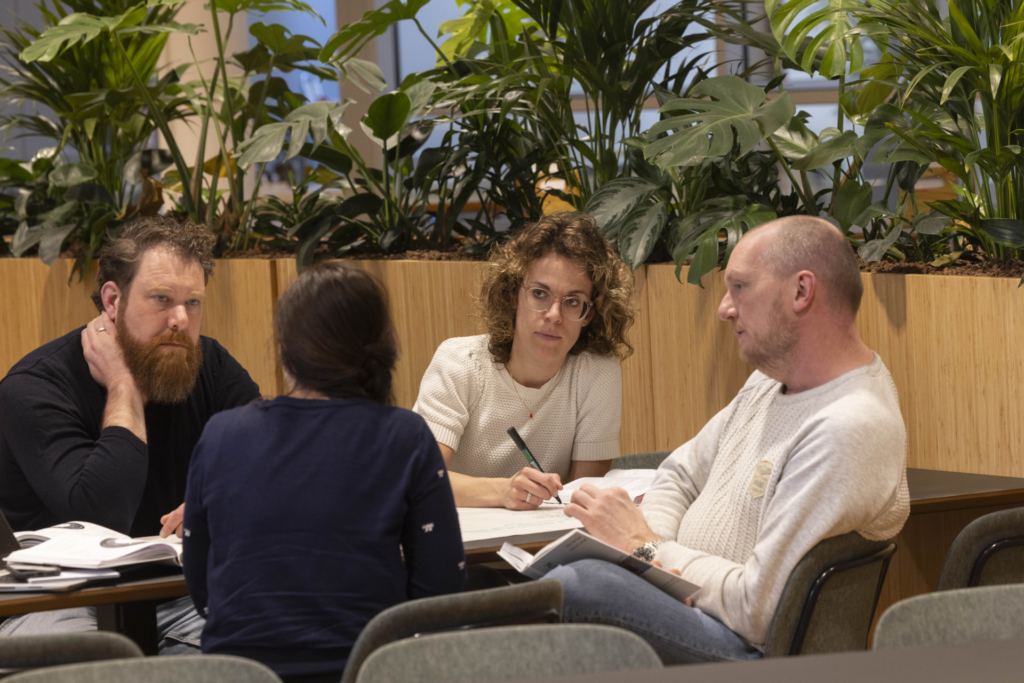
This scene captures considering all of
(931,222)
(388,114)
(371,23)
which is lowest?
(931,222)

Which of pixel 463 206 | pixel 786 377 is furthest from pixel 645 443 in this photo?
pixel 786 377

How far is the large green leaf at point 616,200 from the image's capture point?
320 centimetres

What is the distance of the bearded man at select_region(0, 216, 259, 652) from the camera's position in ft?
7.01

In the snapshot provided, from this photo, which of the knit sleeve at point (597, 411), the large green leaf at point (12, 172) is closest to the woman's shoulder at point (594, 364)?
the knit sleeve at point (597, 411)

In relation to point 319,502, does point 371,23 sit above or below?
above

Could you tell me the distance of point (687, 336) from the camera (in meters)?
3.22

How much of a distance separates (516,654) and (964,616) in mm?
662

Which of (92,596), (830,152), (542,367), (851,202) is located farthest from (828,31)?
(92,596)

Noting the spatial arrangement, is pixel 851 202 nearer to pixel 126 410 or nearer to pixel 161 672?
pixel 126 410

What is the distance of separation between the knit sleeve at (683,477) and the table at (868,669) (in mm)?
919

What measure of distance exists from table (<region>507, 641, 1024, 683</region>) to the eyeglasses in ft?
5.06

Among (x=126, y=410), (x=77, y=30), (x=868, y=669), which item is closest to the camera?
(x=868, y=669)

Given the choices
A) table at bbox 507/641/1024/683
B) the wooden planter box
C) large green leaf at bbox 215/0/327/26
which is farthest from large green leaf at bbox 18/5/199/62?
table at bbox 507/641/1024/683

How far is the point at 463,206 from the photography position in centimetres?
392
